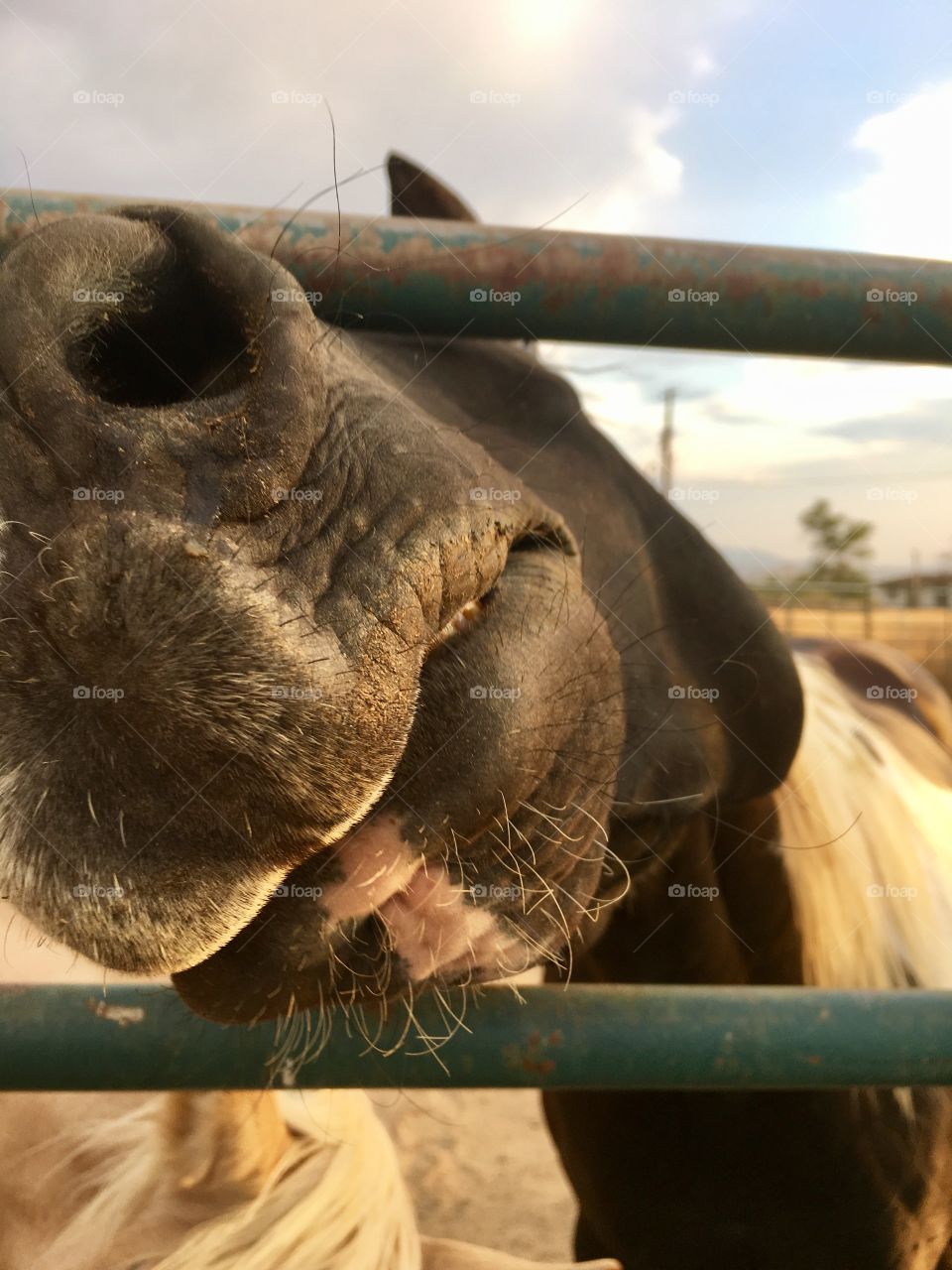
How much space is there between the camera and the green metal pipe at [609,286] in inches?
47.9

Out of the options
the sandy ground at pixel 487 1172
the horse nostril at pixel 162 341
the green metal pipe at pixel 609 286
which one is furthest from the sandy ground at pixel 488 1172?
the horse nostril at pixel 162 341

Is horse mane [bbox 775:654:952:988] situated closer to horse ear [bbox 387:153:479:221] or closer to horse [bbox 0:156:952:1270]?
horse [bbox 0:156:952:1270]

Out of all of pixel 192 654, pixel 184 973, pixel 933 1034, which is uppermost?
pixel 192 654

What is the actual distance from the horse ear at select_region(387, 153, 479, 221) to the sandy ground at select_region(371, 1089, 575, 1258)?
3245mm

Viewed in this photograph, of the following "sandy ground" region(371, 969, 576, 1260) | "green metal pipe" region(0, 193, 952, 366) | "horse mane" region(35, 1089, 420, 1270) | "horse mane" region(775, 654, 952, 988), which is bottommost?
"sandy ground" region(371, 969, 576, 1260)

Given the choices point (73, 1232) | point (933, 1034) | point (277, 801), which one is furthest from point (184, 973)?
point (73, 1232)

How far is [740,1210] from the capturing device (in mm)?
1729

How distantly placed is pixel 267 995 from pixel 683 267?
0.94 metres

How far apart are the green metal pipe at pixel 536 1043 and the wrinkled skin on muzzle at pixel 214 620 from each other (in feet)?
0.55

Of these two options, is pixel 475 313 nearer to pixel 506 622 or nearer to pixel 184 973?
pixel 506 622

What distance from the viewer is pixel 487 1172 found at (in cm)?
463

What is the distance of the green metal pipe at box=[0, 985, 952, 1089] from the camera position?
3.09ft

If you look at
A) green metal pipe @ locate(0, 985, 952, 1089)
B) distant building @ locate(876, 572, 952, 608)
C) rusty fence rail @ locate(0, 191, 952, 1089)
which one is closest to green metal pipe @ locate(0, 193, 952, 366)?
rusty fence rail @ locate(0, 191, 952, 1089)

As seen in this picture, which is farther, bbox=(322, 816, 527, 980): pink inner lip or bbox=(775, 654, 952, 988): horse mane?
bbox=(775, 654, 952, 988): horse mane
